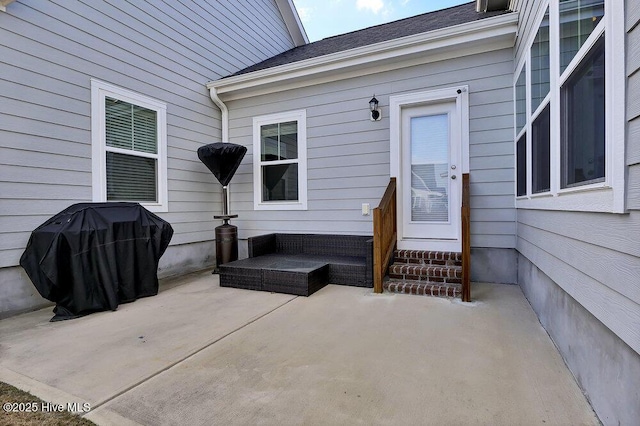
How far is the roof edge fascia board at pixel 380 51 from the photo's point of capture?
384cm

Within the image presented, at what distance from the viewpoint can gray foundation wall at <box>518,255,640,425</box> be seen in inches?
51.6

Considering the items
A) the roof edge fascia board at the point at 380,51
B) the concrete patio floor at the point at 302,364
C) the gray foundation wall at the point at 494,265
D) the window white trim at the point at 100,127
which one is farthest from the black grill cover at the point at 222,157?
the gray foundation wall at the point at 494,265

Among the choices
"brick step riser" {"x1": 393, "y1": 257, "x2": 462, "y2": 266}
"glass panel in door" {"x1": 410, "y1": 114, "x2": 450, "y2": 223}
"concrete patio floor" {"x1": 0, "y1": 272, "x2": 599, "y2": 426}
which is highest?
"glass panel in door" {"x1": 410, "y1": 114, "x2": 450, "y2": 223}

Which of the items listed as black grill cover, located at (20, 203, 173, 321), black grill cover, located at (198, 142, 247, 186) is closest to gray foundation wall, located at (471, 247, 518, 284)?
black grill cover, located at (198, 142, 247, 186)

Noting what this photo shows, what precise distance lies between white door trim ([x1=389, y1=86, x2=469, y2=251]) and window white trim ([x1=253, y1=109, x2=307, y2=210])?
56.3 inches

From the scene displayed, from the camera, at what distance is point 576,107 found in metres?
1.96

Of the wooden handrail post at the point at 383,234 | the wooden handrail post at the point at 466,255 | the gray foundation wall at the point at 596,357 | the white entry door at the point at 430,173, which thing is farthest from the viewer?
the white entry door at the point at 430,173

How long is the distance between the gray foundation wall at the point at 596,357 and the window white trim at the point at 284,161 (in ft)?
11.5

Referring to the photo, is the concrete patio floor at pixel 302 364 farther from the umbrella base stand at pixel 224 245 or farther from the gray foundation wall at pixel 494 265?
the umbrella base stand at pixel 224 245

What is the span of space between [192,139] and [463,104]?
13.6 feet

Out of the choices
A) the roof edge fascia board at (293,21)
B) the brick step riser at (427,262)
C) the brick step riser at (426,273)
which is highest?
the roof edge fascia board at (293,21)

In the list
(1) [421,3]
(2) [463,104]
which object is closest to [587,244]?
(2) [463,104]

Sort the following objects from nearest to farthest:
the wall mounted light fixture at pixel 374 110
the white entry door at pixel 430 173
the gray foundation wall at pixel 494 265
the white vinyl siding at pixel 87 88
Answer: the white vinyl siding at pixel 87 88 → the gray foundation wall at pixel 494 265 → the white entry door at pixel 430 173 → the wall mounted light fixture at pixel 374 110

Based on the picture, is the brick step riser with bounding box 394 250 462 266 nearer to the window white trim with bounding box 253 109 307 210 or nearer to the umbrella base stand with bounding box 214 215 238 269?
the window white trim with bounding box 253 109 307 210
